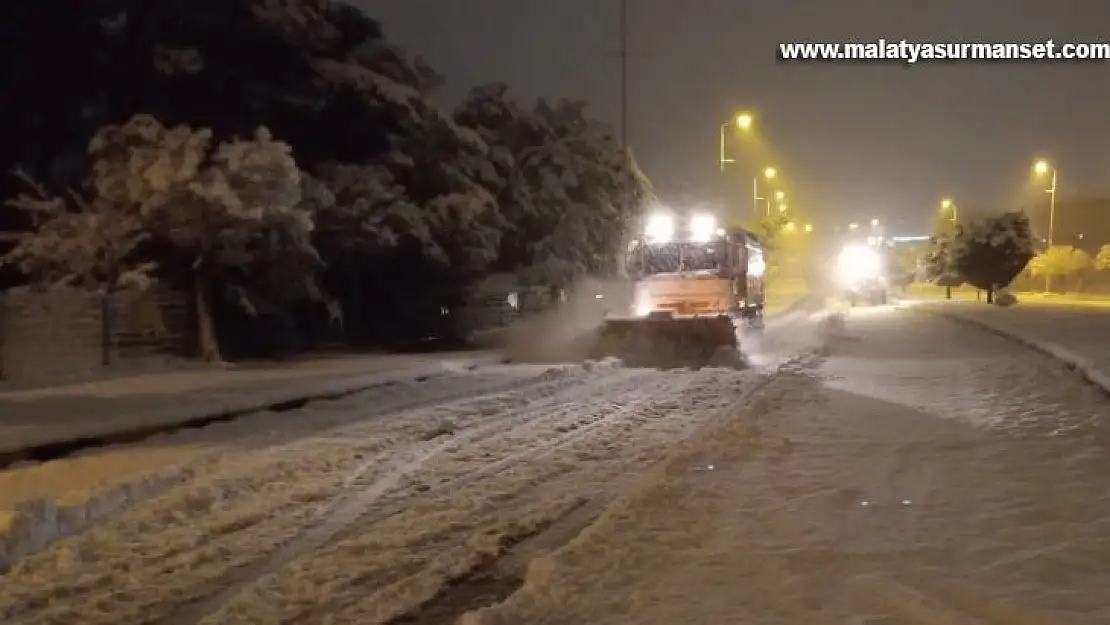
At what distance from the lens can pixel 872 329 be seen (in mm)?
33812

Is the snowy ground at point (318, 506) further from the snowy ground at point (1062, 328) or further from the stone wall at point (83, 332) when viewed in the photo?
the snowy ground at point (1062, 328)

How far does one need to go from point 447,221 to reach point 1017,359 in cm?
1335

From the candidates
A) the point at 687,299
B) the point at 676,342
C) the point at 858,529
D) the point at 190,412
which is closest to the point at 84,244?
the point at 190,412

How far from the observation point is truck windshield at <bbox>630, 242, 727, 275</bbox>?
2612 centimetres

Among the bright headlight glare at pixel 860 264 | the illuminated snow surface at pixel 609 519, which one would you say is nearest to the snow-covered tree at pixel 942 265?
the bright headlight glare at pixel 860 264

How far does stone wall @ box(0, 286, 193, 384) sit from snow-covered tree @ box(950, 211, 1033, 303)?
38.3 m

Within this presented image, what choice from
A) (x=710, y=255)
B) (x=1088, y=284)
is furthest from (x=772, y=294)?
(x=710, y=255)

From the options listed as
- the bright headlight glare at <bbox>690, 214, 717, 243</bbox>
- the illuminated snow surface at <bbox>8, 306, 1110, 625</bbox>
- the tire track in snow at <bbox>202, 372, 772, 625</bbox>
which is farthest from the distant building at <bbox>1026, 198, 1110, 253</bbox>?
the tire track in snow at <bbox>202, 372, 772, 625</bbox>

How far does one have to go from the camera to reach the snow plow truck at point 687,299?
75.1 feet

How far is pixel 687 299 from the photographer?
1005 inches

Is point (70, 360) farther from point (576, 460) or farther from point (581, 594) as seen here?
point (581, 594)

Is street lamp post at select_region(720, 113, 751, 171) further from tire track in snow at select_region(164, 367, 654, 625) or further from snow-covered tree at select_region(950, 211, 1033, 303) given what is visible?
tire track in snow at select_region(164, 367, 654, 625)

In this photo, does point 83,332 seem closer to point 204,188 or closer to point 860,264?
point 204,188

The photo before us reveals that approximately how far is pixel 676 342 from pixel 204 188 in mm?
9849
